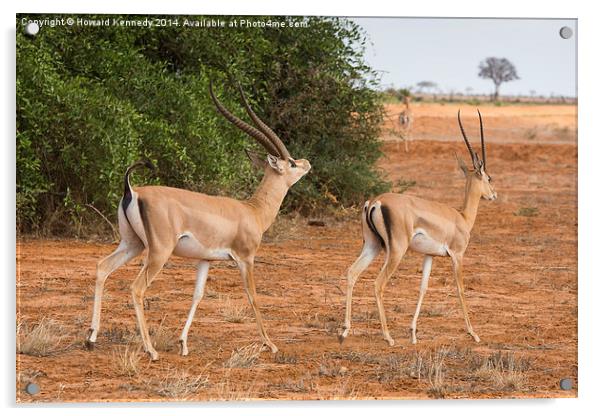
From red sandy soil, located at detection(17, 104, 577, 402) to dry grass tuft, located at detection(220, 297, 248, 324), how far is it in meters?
0.02

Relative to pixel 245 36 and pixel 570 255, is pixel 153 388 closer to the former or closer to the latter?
pixel 245 36

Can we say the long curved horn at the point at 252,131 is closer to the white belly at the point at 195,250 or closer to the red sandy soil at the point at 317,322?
the white belly at the point at 195,250

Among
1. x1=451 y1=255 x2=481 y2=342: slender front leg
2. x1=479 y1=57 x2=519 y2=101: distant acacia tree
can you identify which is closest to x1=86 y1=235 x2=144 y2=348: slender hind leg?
x1=451 y1=255 x2=481 y2=342: slender front leg

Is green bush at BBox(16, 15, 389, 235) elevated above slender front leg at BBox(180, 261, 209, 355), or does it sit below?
above

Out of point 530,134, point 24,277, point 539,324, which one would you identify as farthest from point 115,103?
point 530,134

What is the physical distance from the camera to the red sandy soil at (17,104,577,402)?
6469 mm

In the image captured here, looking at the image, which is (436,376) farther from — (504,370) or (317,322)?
(317,322)

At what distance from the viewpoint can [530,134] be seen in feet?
63.2

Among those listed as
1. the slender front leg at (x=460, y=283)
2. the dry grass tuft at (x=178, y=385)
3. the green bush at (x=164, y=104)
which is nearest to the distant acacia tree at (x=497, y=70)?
the green bush at (x=164, y=104)

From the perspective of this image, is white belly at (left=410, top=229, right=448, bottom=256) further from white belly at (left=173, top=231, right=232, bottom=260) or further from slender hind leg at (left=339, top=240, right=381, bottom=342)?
white belly at (left=173, top=231, right=232, bottom=260)

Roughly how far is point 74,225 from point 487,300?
338 cm

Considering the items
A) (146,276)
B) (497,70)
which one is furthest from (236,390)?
(497,70)

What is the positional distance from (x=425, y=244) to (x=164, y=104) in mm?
2983

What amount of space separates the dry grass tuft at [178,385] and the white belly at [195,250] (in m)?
0.66
